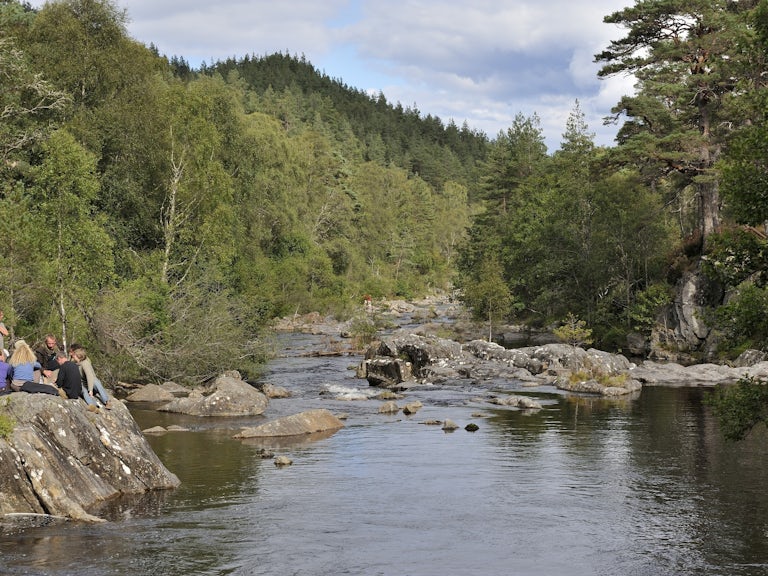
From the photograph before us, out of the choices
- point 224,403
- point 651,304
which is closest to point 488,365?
point 651,304

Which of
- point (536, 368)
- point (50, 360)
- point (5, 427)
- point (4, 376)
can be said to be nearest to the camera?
point (5, 427)

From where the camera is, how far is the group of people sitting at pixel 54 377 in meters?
22.4

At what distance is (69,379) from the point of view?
74.9 ft

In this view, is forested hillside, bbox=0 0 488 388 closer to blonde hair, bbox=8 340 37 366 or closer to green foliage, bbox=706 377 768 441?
blonde hair, bbox=8 340 37 366

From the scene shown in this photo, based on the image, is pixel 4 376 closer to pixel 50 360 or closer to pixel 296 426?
pixel 50 360

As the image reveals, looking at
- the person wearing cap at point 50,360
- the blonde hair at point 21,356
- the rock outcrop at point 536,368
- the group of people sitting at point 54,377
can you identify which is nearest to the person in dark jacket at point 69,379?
the group of people sitting at point 54,377

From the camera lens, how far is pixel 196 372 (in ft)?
147

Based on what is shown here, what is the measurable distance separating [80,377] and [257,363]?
24.7 m

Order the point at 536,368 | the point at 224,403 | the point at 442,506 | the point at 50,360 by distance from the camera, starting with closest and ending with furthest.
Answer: the point at 442,506
the point at 50,360
the point at 224,403
the point at 536,368

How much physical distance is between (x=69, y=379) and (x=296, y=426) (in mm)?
11933

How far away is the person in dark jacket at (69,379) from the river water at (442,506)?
11.2ft

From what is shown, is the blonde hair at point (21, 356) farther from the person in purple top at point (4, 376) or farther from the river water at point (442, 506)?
the river water at point (442, 506)

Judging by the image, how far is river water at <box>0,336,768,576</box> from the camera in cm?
1803

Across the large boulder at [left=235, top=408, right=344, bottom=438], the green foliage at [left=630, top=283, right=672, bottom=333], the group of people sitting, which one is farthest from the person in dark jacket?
the green foliage at [left=630, top=283, right=672, bottom=333]
